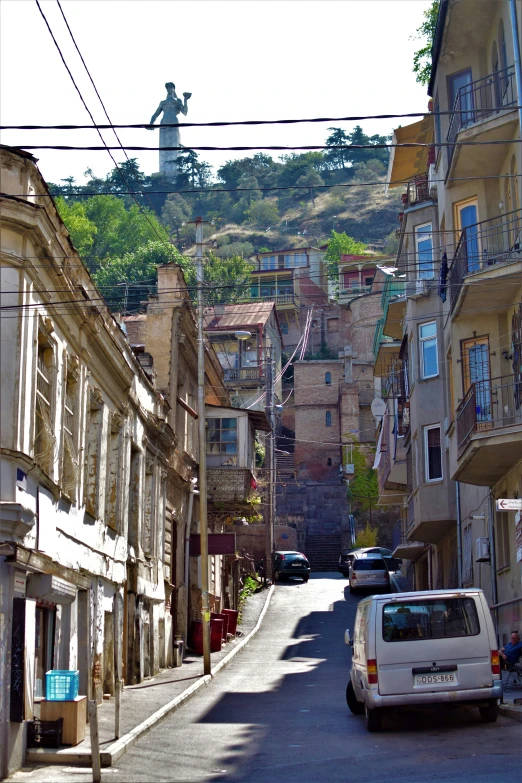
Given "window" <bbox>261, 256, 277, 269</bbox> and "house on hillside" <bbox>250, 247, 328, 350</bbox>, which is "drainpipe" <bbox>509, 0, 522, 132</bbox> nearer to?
"house on hillside" <bbox>250, 247, 328, 350</bbox>

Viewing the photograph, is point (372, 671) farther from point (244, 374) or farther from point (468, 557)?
point (244, 374)

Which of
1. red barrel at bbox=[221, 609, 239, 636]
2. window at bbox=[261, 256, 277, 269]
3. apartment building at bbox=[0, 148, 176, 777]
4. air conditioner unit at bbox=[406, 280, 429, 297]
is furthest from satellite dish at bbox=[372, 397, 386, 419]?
window at bbox=[261, 256, 277, 269]

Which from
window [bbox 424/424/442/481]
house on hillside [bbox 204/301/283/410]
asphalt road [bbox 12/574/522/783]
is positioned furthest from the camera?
house on hillside [bbox 204/301/283/410]

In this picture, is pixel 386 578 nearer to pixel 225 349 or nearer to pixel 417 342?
pixel 417 342

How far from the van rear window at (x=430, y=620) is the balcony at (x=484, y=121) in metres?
8.48

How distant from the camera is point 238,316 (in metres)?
74.8

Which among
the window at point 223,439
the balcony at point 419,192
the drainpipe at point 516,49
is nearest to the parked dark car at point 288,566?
the window at point 223,439

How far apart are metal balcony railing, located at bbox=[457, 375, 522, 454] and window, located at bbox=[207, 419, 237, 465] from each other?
14.1m

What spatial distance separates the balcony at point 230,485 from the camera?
107ft

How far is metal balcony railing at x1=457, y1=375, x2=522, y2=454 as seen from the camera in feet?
62.2

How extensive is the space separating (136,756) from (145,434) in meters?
12.5

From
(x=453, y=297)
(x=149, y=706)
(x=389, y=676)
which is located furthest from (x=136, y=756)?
(x=453, y=297)

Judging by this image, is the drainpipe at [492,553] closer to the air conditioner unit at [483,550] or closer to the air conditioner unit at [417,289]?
the air conditioner unit at [483,550]

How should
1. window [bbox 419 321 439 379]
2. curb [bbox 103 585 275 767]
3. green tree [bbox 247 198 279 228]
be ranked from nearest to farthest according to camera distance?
curb [bbox 103 585 275 767], window [bbox 419 321 439 379], green tree [bbox 247 198 279 228]
